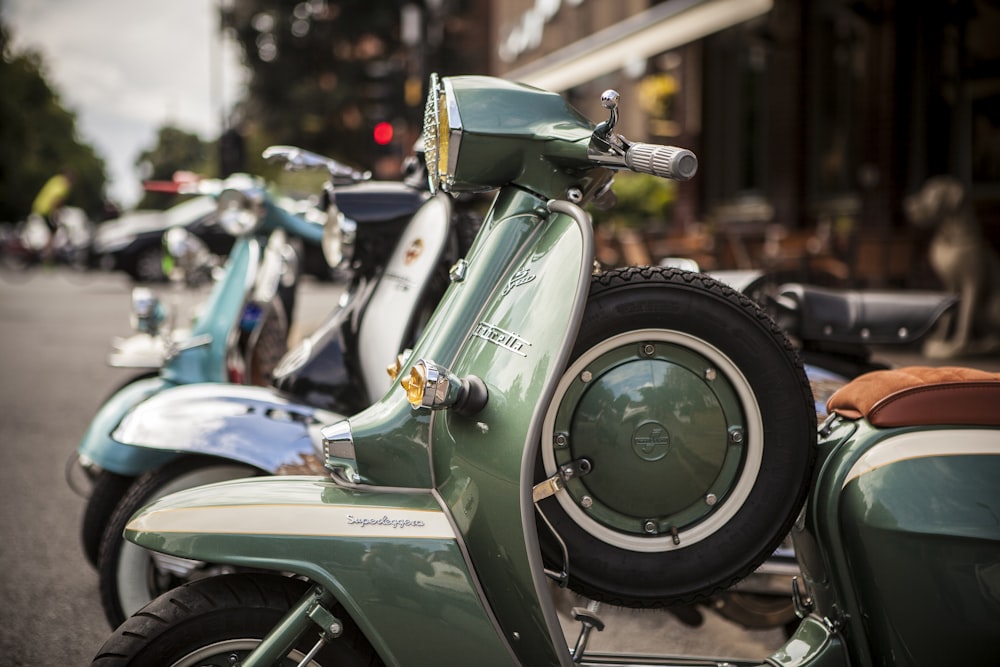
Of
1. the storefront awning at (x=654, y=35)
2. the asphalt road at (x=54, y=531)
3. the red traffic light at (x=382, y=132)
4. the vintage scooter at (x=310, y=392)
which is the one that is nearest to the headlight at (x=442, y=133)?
the vintage scooter at (x=310, y=392)

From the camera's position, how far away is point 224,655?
71.9 inches

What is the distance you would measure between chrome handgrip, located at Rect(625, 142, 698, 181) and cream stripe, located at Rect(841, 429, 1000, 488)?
63 cm

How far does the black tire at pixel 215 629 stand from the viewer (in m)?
1.79

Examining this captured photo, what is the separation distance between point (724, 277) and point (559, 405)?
1177 millimetres

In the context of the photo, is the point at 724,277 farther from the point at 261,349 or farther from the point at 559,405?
the point at 261,349

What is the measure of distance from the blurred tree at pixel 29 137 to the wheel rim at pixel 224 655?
5515 centimetres

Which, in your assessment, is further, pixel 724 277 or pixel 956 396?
pixel 724 277

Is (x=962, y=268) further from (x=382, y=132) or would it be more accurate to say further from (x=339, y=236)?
(x=339, y=236)

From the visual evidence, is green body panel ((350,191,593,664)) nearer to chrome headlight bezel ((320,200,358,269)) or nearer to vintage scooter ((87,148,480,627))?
vintage scooter ((87,148,480,627))

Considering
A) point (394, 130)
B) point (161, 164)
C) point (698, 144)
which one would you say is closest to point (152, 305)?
point (394, 130)

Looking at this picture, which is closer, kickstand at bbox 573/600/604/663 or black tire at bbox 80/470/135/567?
kickstand at bbox 573/600/604/663

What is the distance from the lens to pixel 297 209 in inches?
167

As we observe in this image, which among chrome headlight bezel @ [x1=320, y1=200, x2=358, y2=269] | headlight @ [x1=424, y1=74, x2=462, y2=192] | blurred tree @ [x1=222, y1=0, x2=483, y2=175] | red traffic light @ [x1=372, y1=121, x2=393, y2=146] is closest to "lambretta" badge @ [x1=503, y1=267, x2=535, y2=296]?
headlight @ [x1=424, y1=74, x2=462, y2=192]

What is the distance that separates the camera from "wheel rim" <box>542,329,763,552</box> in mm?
1934
